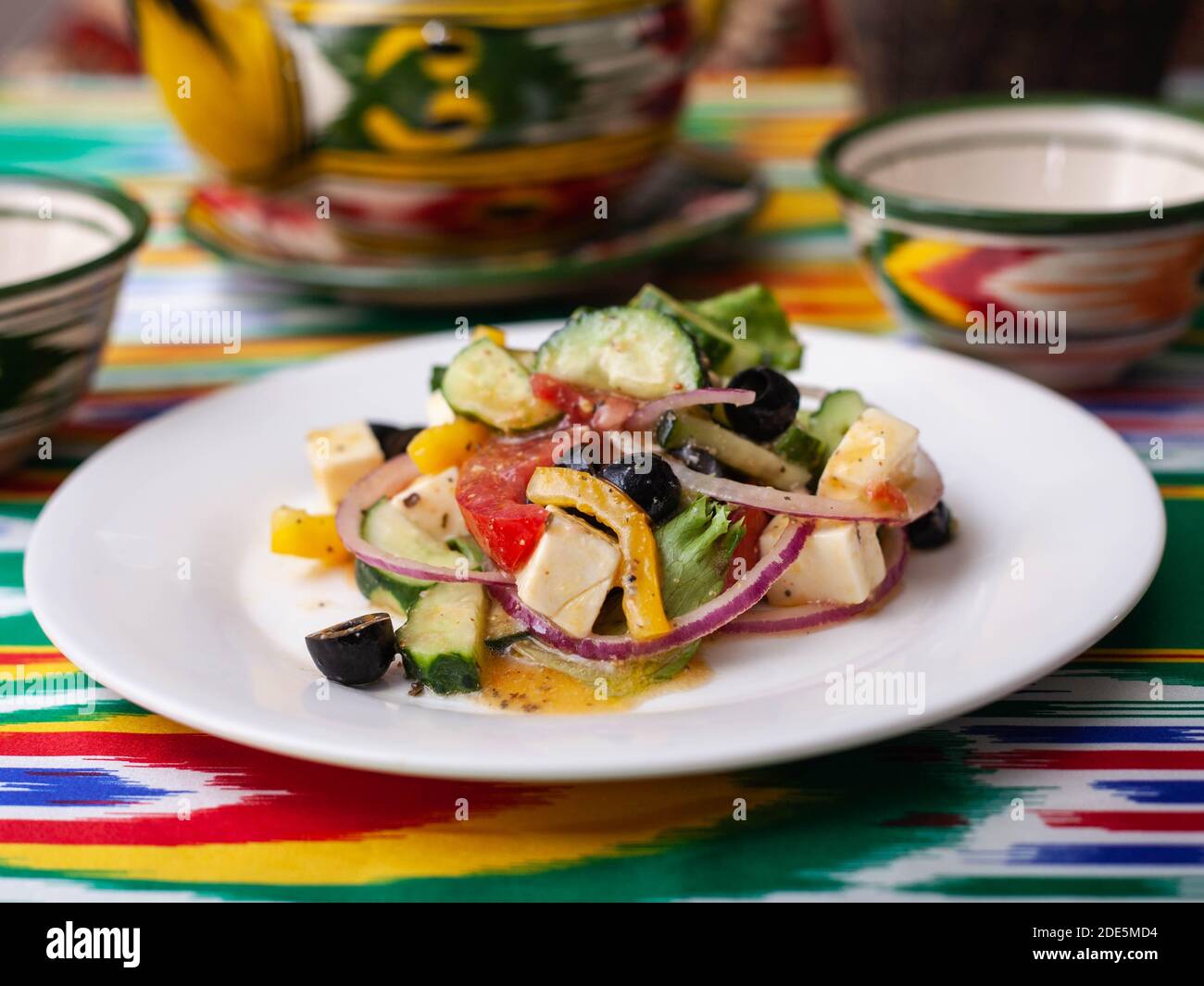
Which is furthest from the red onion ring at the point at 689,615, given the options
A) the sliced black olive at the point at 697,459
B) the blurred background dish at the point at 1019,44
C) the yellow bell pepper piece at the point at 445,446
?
the blurred background dish at the point at 1019,44

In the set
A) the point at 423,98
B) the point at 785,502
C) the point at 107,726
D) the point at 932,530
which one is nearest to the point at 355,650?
the point at 107,726

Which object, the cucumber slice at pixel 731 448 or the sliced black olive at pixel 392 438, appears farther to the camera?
the sliced black olive at pixel 392 438

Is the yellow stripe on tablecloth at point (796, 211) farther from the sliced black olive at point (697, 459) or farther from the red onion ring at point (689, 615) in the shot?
the red onion ring at point (689, 615)

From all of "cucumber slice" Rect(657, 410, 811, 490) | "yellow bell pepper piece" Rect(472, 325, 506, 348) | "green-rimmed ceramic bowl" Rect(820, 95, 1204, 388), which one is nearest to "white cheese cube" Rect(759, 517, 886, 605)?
"cucumber slice" Rect(657, 410, 811, 490)

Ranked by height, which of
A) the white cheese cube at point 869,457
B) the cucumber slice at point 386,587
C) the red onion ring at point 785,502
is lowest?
the cucumber slice at point 386,587

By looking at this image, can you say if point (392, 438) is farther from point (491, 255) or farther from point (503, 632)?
point (491, 255)

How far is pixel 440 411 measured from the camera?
2.03 m

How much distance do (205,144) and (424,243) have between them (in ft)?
1.54

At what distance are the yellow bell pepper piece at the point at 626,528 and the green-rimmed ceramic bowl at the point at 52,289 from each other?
0.92 meters

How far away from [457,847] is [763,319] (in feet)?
3.21

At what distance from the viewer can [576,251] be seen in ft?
9.62

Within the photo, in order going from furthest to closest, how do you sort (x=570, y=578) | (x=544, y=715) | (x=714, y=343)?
(x=714, y=343)
(x=570, y=578)
(x=544, y=715)

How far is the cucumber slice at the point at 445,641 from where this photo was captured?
1630 mm

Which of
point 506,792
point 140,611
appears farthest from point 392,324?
point 506,792
